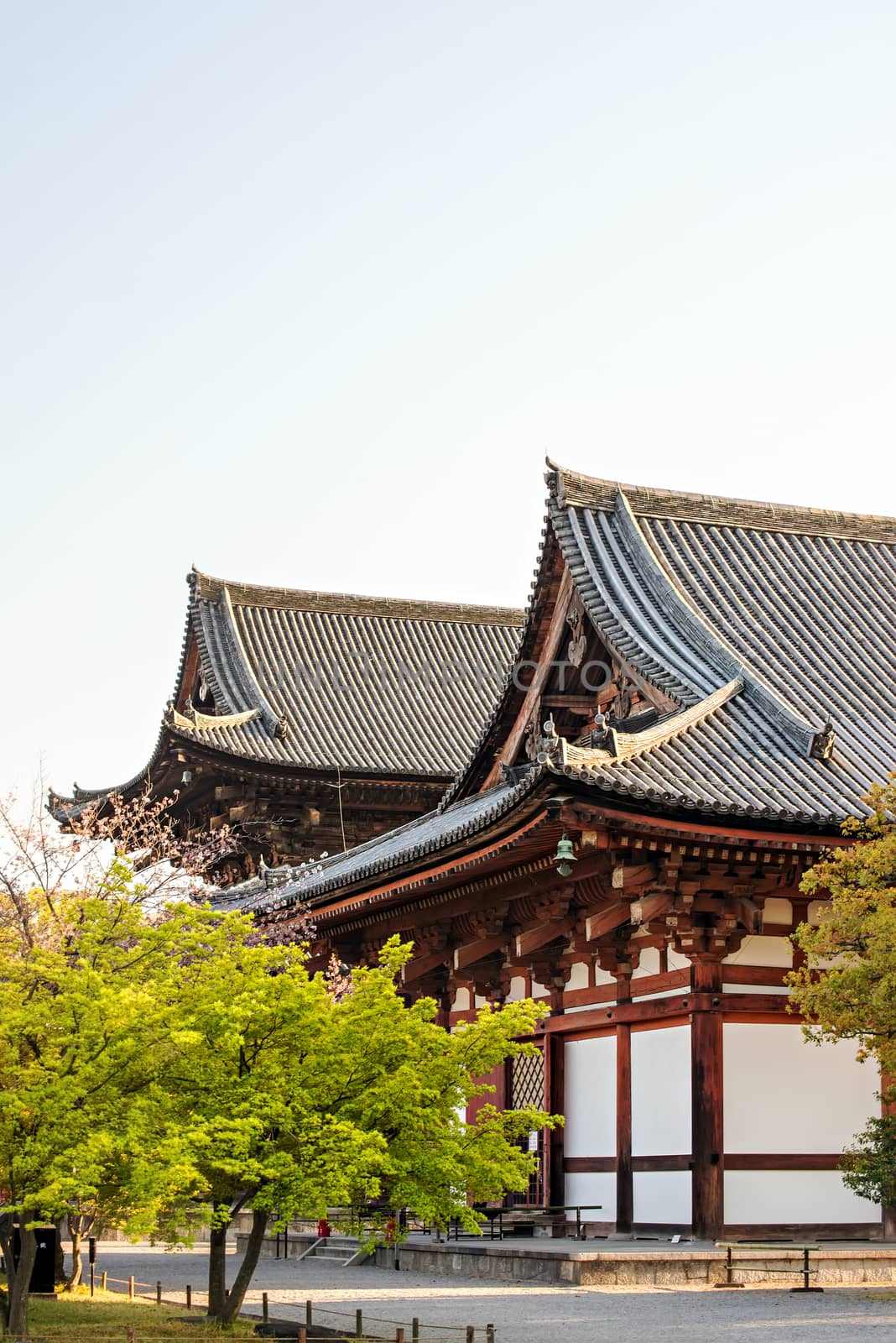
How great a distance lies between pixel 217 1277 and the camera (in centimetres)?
1382

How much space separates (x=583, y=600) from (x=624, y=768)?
5983 mm

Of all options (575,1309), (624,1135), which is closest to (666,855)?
(624,1135)

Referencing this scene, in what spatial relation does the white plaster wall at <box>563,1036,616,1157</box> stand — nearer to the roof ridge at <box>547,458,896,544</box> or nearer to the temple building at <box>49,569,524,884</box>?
the roof ridge at <box>547,458,896,544</box>

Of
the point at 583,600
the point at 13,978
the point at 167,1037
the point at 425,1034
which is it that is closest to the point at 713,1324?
the point at 425,1034

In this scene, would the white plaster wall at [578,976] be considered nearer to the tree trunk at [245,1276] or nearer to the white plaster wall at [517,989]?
the white plaster wall at [517,989]

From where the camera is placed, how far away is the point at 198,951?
559 inches

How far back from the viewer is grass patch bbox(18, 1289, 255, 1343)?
12783 millimetres

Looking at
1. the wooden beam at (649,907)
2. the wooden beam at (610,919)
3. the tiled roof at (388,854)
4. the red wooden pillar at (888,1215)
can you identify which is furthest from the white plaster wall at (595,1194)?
the tiled roof at (388,854)

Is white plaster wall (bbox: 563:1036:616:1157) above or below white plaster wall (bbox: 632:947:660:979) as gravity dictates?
below

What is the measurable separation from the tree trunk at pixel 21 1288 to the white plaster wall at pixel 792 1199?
25.8 feet

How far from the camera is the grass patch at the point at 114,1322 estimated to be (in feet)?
41.9

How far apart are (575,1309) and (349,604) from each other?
3385cm

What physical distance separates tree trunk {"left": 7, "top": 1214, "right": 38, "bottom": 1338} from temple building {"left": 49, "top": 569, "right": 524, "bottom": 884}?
2197 centimetres

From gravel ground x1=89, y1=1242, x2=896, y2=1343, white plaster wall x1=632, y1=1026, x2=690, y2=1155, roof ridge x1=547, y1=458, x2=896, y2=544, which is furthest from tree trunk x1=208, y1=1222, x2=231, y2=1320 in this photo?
roof ridge x1=547, y1=458, x2=896, y2=544
